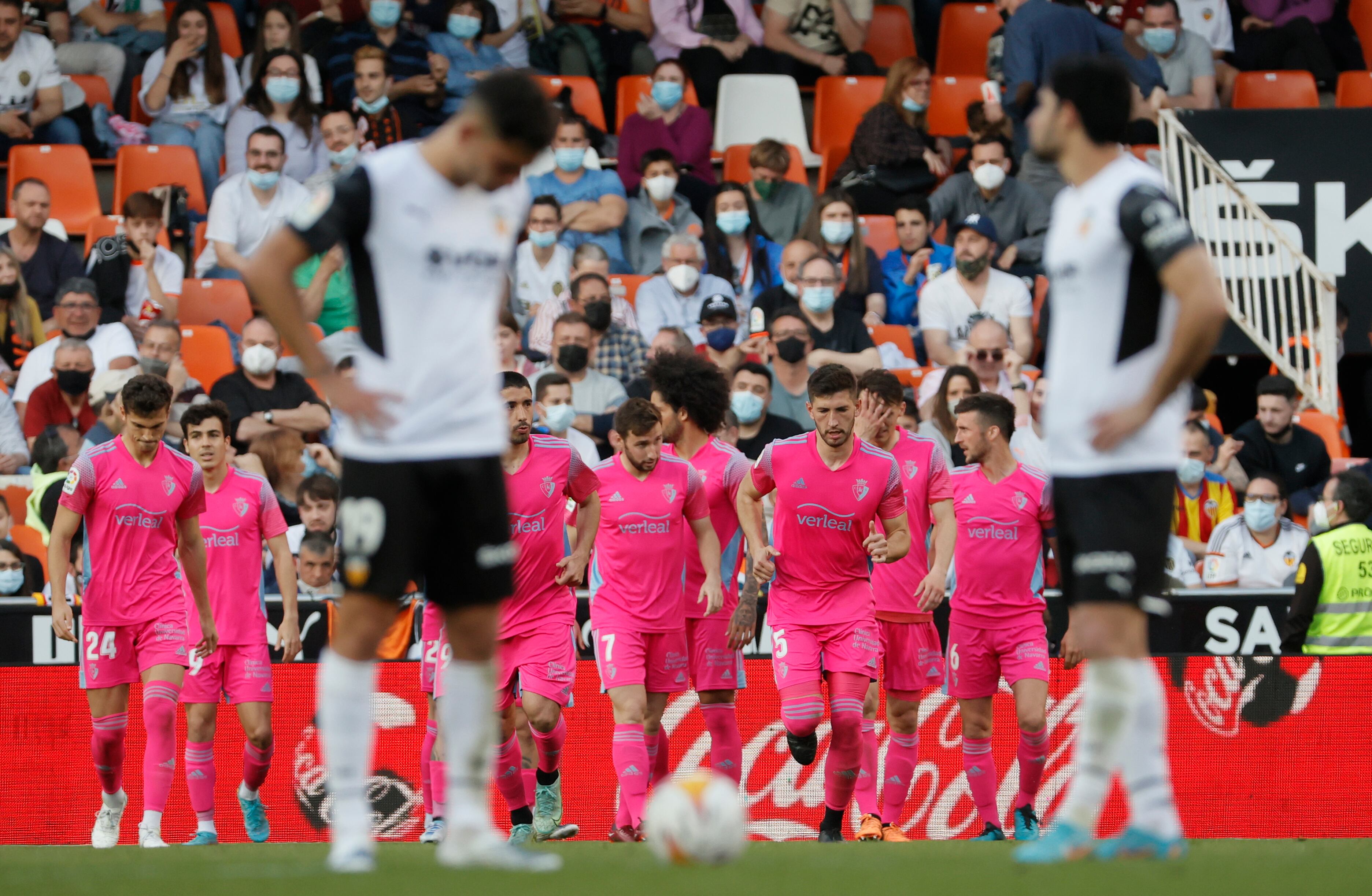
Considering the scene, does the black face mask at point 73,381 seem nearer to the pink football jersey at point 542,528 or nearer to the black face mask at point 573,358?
the black face mask at point 573,358

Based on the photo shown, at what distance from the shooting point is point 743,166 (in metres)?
16.3

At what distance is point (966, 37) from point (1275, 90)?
335 cm

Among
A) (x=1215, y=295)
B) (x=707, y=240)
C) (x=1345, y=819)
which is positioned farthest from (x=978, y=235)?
(x=1215, y=295)

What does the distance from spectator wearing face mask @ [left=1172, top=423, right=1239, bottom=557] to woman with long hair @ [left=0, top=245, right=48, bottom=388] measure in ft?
30.3

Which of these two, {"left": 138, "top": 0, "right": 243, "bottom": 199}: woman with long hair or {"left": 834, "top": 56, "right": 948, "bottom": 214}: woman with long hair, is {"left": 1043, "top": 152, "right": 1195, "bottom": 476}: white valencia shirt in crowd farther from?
{"left": 138, "top": 0, "right": 243, "bottom": 199}: woman with long hair

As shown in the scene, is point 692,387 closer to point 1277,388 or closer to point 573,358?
point 573,358

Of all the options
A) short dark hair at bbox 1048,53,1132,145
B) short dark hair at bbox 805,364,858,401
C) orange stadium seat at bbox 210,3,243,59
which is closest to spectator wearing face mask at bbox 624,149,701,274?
orange stadium seat at bbox 210,3,243,59

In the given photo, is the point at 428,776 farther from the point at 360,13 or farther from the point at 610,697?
the point at 360,13

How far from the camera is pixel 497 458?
4859mm

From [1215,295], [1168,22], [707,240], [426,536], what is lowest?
[426,536]

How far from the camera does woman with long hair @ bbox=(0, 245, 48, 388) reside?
13.0 meters

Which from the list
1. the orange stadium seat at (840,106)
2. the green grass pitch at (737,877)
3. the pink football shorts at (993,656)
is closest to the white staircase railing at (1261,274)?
the orange stadium seat at (840,106)

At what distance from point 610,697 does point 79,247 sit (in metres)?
7.56

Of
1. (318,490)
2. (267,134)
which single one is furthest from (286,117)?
(318,490)
